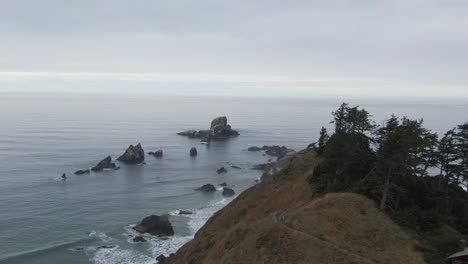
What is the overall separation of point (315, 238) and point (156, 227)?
143ft

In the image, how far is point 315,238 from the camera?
40062 millimetres

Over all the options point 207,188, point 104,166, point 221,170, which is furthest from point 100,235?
point 221,170

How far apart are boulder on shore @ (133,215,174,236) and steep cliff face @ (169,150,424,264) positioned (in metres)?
17.3

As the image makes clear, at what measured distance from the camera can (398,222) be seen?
42.8 m

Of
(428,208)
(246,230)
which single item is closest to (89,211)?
(246,230)

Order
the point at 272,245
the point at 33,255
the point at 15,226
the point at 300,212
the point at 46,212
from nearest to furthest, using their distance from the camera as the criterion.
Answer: the point at 272,245, the point at 300,212, the point at 33,255, the point at 15,226, the point at 46,212

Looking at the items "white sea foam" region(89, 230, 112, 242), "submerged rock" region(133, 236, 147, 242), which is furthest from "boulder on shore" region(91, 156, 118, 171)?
"submerged rock" region(133, 236, 147, 242)

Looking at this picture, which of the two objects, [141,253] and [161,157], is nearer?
[141,253]

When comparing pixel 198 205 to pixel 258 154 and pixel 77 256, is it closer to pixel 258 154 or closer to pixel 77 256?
pixel 77 256

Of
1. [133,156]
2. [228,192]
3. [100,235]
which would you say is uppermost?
[133,156]

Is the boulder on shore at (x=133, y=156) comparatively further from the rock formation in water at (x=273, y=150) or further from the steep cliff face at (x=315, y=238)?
the steep cliff face at (x=315, y=238)

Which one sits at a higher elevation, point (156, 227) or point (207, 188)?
point (207, 188)

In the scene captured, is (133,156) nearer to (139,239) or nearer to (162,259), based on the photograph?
(139,239)

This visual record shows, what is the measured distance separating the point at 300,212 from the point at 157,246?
3403 centimetres
